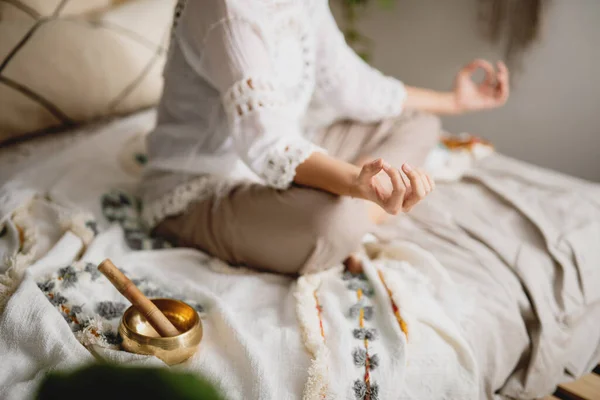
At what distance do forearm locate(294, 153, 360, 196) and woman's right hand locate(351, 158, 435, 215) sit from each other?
29 millimetres

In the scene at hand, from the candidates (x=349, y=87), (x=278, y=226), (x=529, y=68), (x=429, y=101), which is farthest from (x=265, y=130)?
(x=529, y=68)

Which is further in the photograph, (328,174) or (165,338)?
(328,174)

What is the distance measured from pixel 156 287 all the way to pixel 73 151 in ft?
1.64

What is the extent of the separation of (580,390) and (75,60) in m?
1.23

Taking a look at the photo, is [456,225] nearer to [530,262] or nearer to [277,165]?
[530,262]

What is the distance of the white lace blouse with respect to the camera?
31.5 inches

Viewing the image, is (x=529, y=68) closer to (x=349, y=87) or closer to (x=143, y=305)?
(x=349, y=87)

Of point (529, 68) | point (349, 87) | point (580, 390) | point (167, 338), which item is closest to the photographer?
point (167, 338)

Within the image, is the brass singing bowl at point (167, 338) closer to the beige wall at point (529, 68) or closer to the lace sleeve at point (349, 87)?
the lace sleeve at point (349, 87)

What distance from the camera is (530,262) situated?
92cm

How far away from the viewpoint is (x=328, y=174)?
0.78m

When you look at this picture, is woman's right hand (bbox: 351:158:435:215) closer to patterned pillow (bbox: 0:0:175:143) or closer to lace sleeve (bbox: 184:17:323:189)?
lace sleeve (bbox: 184:17:323:189)

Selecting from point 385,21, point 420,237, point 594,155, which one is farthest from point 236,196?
point 385,21

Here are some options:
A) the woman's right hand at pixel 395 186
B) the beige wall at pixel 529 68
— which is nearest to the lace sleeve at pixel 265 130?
the woman's right hand at pixel 395 186
